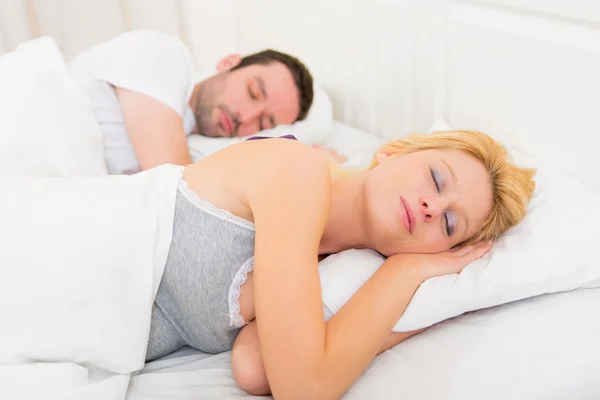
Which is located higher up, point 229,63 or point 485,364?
point 229,63

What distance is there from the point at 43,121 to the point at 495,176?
95 cm

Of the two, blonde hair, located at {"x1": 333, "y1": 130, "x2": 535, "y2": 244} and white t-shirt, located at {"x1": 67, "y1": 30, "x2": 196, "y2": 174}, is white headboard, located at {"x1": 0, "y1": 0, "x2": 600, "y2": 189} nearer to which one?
blonde hair, located at {"x1": 333, "y1": 130, "x2": 535, "y2": 244}

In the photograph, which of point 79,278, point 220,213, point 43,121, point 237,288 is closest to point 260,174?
point 220,213

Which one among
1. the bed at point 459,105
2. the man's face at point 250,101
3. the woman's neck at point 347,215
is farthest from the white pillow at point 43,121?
the woman's neck at point 347,215

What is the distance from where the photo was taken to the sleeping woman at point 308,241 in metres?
0.96

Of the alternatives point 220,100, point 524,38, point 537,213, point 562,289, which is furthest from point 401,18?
point 562,289

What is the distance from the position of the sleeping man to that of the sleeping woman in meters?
0.58

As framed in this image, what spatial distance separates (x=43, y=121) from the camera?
1399 millimetres

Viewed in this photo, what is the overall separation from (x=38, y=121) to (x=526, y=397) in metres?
1.10

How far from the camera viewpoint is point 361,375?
1033 mm

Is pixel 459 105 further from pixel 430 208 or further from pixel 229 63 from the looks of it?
pixel 229 63

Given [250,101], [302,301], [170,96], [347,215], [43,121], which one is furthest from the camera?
[250,101]

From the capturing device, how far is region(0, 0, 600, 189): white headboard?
1.27 metres

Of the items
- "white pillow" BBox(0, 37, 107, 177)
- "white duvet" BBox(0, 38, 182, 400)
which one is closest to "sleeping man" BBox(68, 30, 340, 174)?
"white pillow" BBox(0, 37, 107, 177)
